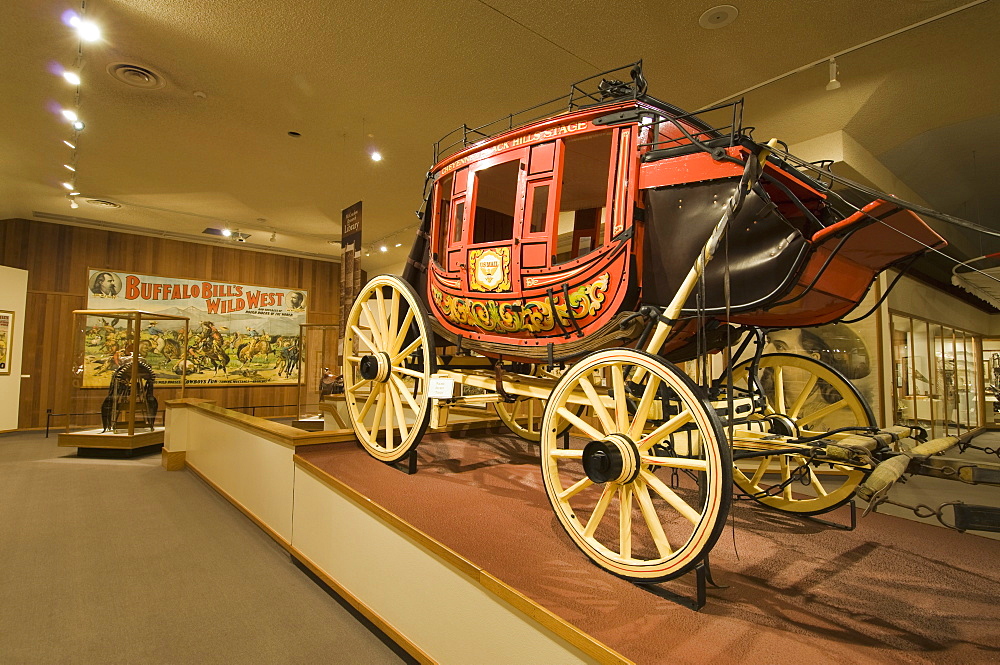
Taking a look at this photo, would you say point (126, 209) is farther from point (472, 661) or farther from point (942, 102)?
point (942, 102)

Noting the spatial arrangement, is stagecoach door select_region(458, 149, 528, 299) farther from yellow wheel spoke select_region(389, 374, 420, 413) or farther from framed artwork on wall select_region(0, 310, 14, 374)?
framed artwork on wall select_region(0, 310, 14, 374)

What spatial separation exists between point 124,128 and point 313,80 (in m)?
2.46

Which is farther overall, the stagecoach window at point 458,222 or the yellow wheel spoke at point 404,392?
the yellow wheel spoke at point 404,392

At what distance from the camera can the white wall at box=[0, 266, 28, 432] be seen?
8148 mm

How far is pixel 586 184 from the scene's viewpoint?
2.74 meters

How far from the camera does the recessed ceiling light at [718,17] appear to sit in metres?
3.09

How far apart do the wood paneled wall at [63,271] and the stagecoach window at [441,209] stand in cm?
805

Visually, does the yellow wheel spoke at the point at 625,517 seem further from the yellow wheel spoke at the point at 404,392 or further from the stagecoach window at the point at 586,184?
the yellow wheel spoke at the point at 404,392

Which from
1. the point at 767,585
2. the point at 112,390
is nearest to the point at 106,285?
the point at 112,390

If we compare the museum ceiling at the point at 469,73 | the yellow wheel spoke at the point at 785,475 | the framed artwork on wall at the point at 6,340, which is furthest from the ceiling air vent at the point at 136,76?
the framed artwork on wall at the point at 6,340

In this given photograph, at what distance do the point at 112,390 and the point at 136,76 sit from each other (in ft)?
14.1

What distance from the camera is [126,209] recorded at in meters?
8.18

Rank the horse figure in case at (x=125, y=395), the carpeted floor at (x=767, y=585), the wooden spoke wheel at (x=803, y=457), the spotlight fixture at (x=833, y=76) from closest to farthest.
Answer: the carpeted floor at (x=767, y=585) < the wooden spoke wheel at (x=803, y=457) < the spotlight fixture at (x=833, y=76) < the horse figure in case at (x=125, y=395)

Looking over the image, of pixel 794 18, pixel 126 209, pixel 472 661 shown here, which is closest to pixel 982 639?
pixel 472 661
